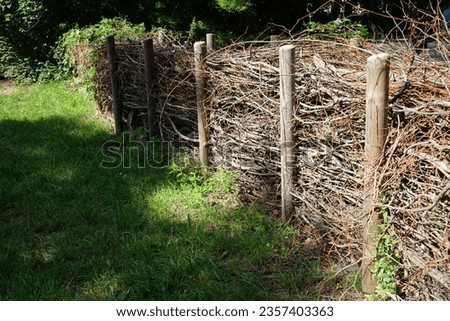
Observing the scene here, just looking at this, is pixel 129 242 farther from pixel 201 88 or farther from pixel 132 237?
pixel 201 88

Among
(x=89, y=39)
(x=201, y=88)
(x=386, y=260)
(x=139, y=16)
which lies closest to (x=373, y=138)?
(x=386, y=260)

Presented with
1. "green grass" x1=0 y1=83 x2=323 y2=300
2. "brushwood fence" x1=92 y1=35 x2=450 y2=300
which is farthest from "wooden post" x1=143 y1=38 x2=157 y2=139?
"green grass" x1=0 y1=83 x2=323 y2=300

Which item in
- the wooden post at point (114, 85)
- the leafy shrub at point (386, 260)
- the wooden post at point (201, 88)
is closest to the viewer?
the leafy shrub at point (386, 260)

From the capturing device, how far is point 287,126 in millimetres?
4711

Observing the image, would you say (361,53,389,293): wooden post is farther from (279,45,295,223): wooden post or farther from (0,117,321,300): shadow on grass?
(279,45,295,223): wooden post

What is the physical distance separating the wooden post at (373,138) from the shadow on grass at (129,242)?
53cm

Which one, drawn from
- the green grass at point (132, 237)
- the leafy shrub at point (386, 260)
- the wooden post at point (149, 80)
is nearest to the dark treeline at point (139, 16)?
the wooden post at point (149, 80)

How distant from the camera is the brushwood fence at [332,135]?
3373 millimetres

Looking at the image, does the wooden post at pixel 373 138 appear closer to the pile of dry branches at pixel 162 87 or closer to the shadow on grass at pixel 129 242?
the shadow on grass at pixel 129 242

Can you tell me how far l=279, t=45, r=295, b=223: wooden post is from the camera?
4543 mm

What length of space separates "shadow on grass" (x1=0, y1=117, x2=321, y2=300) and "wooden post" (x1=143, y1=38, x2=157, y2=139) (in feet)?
2.78

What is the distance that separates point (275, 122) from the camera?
5.01m

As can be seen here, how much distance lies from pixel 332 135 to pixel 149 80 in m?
3.28
